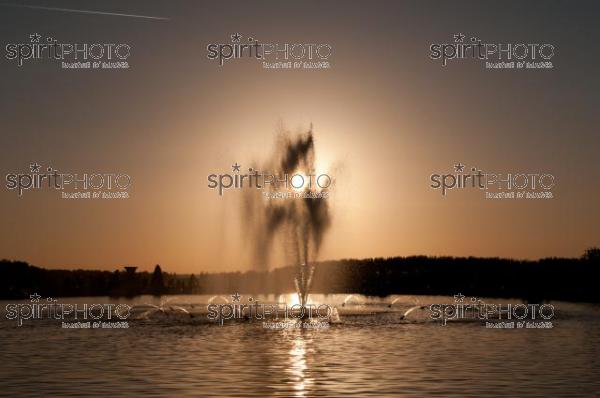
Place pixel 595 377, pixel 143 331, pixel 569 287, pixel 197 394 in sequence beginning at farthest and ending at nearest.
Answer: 1. pixel 569 287
2. pixel 143 331
3. pixel 595 377
4. pixel 197 394

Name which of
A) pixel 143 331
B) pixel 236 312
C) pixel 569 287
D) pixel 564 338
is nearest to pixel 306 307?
pixel 236 312

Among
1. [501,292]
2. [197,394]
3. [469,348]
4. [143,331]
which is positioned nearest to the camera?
[197,394]

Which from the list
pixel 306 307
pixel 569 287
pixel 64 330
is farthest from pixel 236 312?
pixel 569 287

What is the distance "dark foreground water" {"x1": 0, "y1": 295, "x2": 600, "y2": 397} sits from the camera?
34031 millimetres

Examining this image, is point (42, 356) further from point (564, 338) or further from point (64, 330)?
point (564, 338)

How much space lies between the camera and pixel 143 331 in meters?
68.0

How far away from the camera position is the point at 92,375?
1522 inches

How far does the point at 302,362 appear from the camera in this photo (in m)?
43.3

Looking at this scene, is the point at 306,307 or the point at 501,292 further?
the point at 501,292

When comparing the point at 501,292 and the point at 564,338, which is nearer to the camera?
the point at 564,338

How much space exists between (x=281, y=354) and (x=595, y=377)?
1725cm

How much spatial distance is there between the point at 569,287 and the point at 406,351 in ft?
459

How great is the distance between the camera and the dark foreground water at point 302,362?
34031 mm

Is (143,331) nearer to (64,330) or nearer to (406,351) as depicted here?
(64,330)
